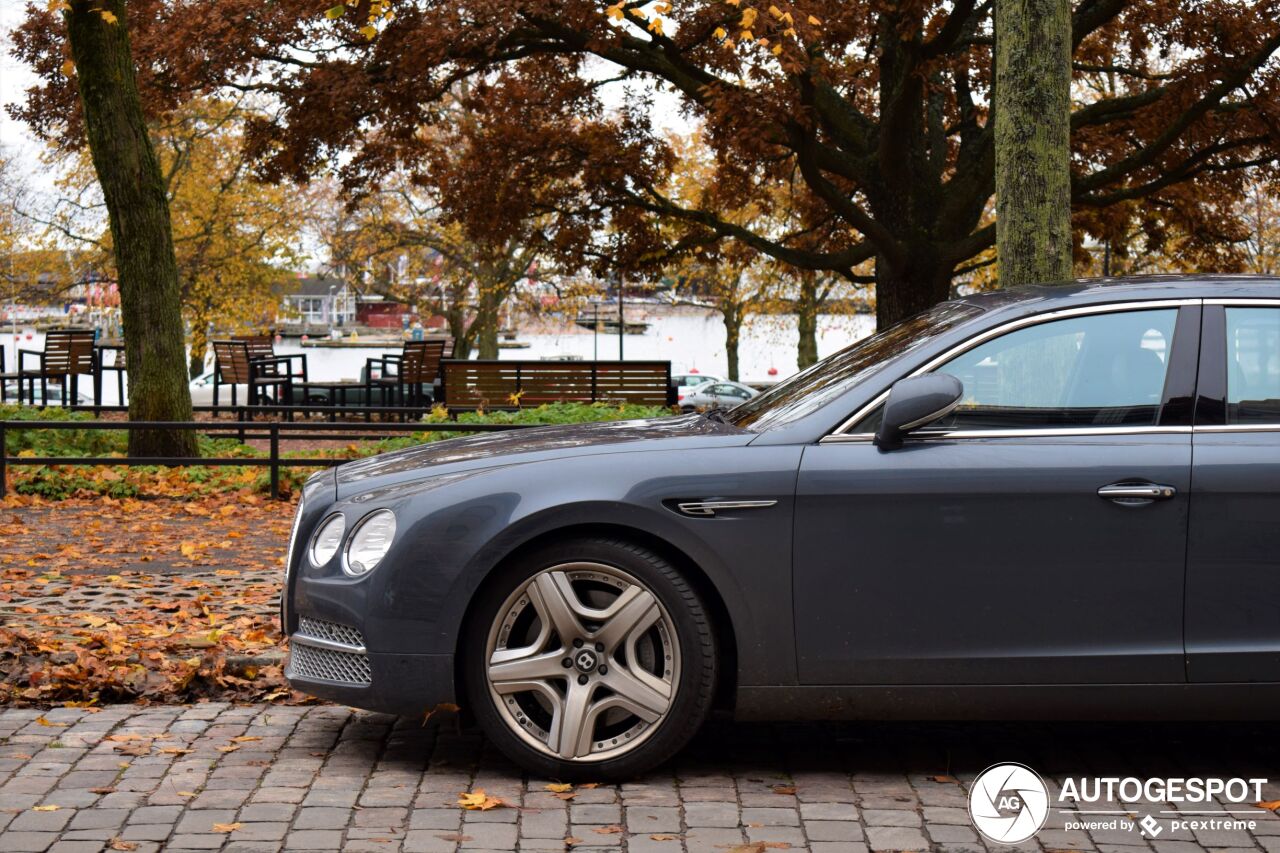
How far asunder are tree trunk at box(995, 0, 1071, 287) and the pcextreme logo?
11.7 ft

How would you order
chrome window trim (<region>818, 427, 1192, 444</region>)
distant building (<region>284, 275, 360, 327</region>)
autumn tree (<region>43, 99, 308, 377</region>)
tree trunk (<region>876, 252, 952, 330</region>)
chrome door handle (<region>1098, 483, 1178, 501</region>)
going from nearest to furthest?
1. chrome door handle (<region>1098, 483, 1178, 501</region>)
2. chrome window trim (<region>818, 427, 1192, 444</region>)
3. tree trunk (<region>876, 252, 952, 330</region>)
4. autumn tree (<region>43, 99, 308, 377</region>)
5. distant building (<region>284, 275, 360, 327</region>)

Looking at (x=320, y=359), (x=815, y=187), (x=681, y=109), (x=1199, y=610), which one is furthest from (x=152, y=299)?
(x=320, y=359)

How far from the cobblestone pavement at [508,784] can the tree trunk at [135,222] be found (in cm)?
1068

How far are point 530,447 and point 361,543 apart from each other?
2.22 ft

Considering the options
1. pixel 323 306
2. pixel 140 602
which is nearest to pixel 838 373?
pixel 140 602

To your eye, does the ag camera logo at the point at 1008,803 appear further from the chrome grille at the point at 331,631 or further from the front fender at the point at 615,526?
the chrome grille at the point at 331,631

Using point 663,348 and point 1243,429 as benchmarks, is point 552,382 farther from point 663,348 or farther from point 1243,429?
point 663,348

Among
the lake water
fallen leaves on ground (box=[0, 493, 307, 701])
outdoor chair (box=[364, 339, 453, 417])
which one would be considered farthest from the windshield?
the lake water

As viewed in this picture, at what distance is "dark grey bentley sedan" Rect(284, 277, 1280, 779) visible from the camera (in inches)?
193

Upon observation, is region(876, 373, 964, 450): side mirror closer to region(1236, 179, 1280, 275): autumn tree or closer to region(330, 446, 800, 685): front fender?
region(330, 446, 800, 685): front fender

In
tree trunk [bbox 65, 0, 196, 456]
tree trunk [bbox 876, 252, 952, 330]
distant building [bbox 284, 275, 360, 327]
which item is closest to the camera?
tree trunk [bbox 65, 0, 196, 456]

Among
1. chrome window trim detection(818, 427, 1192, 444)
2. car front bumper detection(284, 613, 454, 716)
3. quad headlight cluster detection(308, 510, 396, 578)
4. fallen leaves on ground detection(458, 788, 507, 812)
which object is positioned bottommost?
fallen leaves on ground detection(458, 788, 507, 812)

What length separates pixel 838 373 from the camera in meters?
5.50

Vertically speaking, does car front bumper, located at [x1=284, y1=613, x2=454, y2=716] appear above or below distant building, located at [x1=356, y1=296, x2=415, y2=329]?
below
